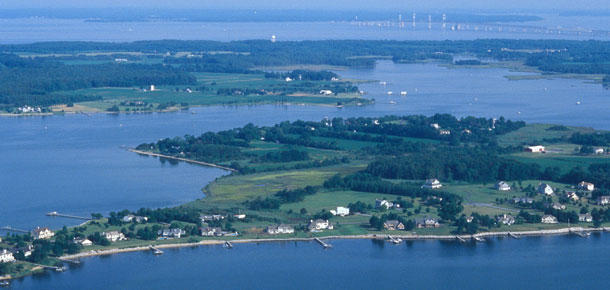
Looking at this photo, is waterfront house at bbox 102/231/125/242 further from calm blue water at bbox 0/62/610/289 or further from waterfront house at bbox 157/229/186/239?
calm blue water at bbox 0/62/610/289

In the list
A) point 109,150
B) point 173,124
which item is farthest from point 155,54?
point 109,150

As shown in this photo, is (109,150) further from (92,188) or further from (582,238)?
(582,238)

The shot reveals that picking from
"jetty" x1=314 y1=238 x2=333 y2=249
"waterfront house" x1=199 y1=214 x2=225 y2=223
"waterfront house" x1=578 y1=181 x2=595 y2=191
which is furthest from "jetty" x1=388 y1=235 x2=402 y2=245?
"waterfront house" x1=578 y1=181 x2=595 y2=191

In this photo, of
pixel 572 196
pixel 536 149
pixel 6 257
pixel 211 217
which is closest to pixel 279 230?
pixel 211 217

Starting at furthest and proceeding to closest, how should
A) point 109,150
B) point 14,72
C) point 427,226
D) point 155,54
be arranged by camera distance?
point 155,54
point 14,72
point 109,150
point 427,226

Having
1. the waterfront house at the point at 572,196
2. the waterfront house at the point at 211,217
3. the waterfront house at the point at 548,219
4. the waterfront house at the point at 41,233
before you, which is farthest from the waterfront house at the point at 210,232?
the waterfront house at the point at 572,196

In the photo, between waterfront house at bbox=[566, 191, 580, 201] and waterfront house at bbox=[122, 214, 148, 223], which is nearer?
waterfront house at bbox=[122, 214, 148, 223]

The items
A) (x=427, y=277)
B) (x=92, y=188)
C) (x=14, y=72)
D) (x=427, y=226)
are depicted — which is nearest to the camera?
(x=427, y=277)
